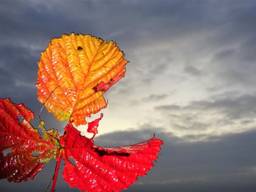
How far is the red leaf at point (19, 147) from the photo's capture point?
3.67ft

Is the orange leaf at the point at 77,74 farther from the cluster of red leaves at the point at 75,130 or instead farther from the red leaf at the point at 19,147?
the red leaf at the point at 19,147

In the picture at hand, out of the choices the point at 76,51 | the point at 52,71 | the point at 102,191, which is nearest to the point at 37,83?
the point at 52,71

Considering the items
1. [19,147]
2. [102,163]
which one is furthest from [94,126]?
[19,147]

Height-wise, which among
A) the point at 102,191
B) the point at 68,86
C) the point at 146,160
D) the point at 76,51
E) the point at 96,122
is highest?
the point at 76,51

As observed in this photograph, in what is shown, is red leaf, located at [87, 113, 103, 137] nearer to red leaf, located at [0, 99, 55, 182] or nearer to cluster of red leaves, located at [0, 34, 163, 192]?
cluster of red leaves, located at [0, 34, 163, 192]

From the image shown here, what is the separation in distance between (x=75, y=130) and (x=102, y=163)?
171mm

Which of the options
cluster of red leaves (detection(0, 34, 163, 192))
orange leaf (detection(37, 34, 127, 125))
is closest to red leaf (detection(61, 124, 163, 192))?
cluster of red leaves (detection(0, 34, 163, 192))

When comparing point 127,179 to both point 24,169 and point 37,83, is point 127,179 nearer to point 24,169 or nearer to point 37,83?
point 24,169

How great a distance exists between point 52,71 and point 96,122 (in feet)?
0.87

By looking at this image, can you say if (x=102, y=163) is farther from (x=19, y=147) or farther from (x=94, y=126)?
(x=19, y=147)

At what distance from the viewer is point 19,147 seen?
1158 millimetres

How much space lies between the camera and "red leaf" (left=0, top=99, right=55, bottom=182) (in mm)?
1119

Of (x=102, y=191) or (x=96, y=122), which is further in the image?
(x=96, y=122)

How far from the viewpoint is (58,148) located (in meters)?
1.10
